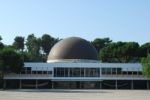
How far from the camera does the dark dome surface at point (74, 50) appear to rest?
87.4m

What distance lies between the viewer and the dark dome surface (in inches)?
3442

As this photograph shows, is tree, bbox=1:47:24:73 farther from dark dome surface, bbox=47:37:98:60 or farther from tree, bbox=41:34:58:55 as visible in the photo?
tree, bbox=41:34:58:55

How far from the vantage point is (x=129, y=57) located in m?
97.6

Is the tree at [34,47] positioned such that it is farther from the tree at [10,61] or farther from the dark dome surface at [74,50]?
the tree at [10,61]

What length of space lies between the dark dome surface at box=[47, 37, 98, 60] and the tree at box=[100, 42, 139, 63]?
880cm

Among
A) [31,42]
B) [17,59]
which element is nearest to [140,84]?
[17,59]

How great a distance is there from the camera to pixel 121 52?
9612 centimetres

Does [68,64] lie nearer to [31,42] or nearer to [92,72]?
[92,72]

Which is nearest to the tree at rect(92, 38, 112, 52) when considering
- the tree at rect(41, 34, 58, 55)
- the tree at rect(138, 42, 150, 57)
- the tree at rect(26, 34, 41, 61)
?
the tree at rect(41, 34, 58, 55)

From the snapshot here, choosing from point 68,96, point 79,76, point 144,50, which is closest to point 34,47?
point 144,50

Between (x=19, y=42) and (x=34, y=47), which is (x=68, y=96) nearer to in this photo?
(x=34, y=47)

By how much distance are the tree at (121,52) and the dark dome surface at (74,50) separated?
8801 mm

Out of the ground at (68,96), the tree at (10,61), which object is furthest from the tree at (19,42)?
the ground at (68,96)

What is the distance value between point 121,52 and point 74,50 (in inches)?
540
